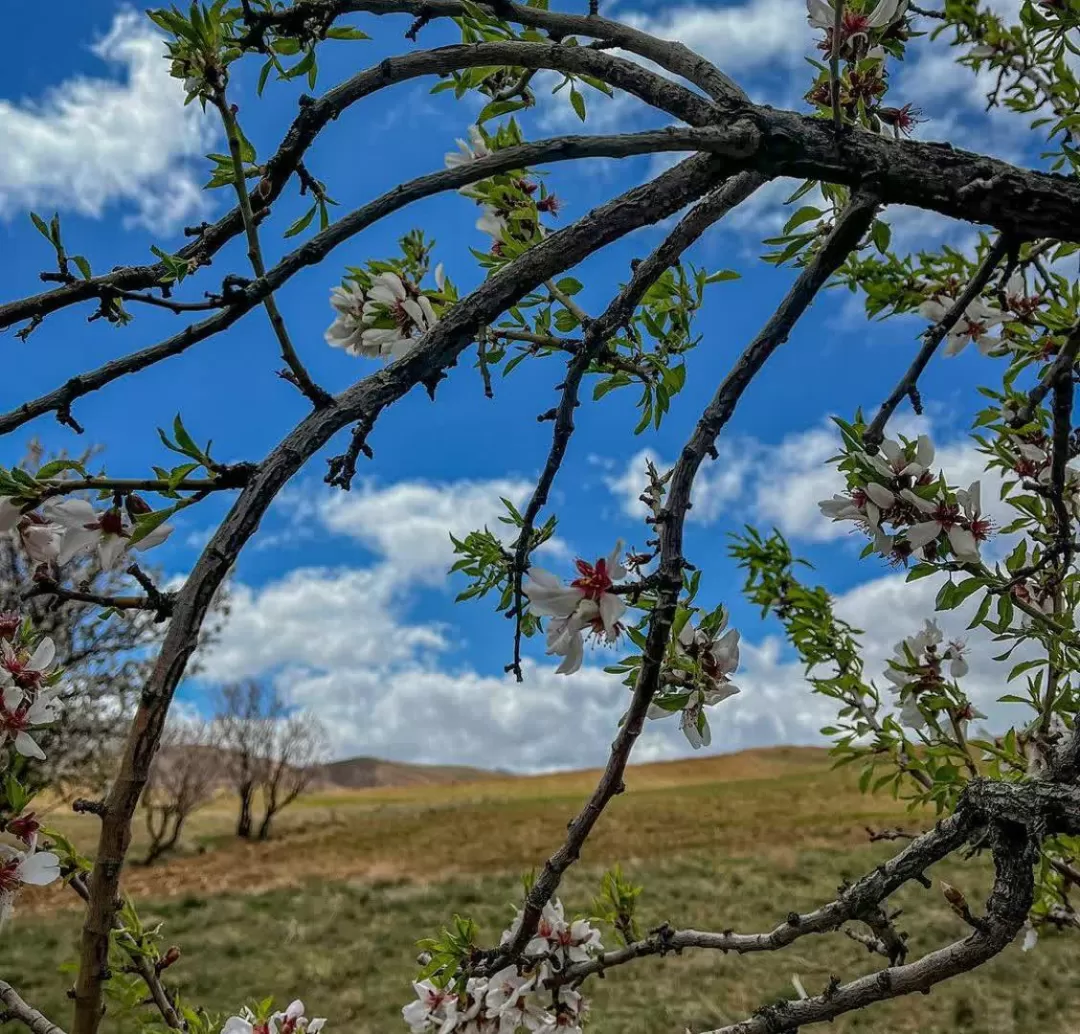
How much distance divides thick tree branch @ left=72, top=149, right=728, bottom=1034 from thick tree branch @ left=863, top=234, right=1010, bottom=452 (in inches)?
22.9

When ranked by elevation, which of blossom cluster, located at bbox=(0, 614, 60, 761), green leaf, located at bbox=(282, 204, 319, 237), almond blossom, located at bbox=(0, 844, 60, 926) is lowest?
almond blossom, located at bbox=(0, 844, 60, 926)

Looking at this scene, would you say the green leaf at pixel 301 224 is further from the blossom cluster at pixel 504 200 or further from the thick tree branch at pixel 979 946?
the thick tree branch at pixel 979 946

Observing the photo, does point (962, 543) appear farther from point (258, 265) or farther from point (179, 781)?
point (179, 781)

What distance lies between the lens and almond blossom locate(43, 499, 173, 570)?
4.30 feet

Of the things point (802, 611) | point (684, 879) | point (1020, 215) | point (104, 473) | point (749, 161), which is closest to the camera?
point (104, 473)

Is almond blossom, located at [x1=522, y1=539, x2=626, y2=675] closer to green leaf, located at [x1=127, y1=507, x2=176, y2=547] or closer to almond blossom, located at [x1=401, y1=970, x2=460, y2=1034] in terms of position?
green leaf, located at [x1=127, y1=507, x2=176, y2=547]

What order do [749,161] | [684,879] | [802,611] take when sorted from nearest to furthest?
[749,161], [802,611], [684,879]

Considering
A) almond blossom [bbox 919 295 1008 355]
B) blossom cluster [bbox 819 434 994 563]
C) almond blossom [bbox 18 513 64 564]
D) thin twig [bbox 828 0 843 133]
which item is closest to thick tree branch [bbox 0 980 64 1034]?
almond blossom [bbox 18 513 64 564]

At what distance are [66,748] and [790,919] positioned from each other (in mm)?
15683

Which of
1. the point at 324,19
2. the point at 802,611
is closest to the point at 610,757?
the point at 324,19

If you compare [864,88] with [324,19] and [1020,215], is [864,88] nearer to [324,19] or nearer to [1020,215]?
[1020,215]

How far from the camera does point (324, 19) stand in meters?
1.82

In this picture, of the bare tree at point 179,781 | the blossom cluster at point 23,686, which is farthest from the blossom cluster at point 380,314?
the bare tree at point 179,781

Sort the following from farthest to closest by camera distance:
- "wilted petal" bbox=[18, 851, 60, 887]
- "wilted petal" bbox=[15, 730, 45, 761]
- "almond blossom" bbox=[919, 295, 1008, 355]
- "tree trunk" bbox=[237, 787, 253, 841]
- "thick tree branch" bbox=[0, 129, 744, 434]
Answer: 1. "tree trunk" bbox=[237, 787, 253, 841]
2. "almond blossom" bbox=[919, 295, 1008, 355]
3. "wilted petal" bbox=[18, 851, 60, 887]
4. "wilted petal" bbox=[15, 730, 45, 761]
5. "thick tree branch" bbox=[0, 129, 744, 434]
